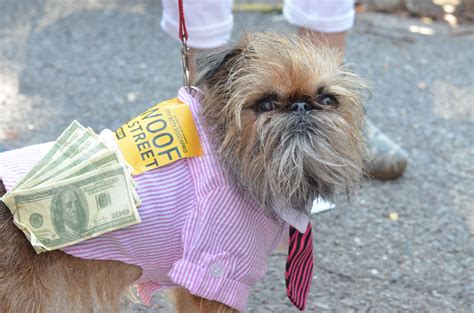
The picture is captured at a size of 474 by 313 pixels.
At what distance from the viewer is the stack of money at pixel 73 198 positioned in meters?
1.69

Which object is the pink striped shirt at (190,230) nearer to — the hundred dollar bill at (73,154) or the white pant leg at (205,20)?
the hundred dollar bill at (73,154)

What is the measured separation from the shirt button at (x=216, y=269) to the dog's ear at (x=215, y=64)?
532mm

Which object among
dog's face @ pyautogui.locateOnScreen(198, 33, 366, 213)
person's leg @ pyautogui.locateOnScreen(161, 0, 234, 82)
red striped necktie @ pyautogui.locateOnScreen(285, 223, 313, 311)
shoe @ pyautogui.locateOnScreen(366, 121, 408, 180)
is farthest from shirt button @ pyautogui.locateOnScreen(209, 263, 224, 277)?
shoe @ pyautogui.locateOnScreen(366, 121, 408, 180)

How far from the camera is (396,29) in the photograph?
5.12 m

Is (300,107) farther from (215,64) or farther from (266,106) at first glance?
(215,64)

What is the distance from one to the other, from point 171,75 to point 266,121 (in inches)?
105

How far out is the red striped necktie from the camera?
6.63ft

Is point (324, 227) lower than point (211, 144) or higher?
lower

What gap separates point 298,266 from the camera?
2.04m

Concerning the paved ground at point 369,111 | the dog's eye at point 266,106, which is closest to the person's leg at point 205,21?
the paved ground at point 369,111

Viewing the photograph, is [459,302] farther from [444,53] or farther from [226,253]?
[444,53]

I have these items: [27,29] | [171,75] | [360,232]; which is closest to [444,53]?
[171,75]

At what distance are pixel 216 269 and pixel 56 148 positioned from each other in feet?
1.82

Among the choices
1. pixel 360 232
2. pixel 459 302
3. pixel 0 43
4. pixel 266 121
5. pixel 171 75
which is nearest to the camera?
pixel 266 121
